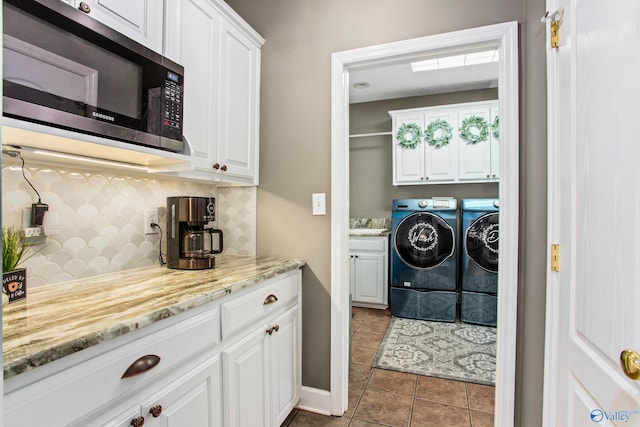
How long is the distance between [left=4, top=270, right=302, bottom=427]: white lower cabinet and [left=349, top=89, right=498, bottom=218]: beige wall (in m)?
2.83

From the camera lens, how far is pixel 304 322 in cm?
203

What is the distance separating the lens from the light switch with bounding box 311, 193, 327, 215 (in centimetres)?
198

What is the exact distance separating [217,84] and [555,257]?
170 centimetres

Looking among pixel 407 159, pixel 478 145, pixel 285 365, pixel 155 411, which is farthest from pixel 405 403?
pixel 478 145

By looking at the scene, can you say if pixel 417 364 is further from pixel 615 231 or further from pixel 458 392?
pixel 615 231

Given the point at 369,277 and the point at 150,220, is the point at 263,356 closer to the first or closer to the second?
the point at 150,220

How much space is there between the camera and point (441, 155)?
3900mm

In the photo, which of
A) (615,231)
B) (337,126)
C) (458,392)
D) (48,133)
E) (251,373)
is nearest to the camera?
(615,231)

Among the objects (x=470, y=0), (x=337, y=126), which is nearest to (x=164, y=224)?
(x=337, y=126)

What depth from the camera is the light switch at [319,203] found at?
1.98 meters

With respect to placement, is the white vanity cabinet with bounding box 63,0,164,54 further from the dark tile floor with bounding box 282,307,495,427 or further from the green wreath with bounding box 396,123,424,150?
the green wreath with bounding box 396,123,424,150

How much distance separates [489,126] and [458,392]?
2782 millimetres

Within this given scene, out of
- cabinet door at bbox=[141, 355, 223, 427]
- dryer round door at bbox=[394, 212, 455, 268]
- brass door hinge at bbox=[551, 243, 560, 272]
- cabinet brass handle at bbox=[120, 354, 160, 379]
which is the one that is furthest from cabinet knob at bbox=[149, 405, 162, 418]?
dryer round door at bbox=[394, 212, 455, 268]

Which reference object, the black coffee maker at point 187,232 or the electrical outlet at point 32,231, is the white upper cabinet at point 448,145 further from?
the electrical outlet at point 32,231
